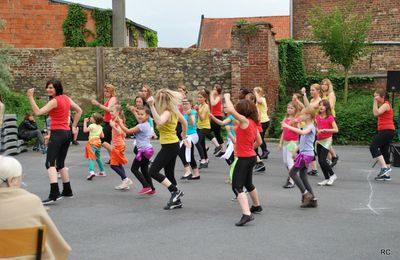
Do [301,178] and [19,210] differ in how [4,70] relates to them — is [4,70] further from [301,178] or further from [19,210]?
[19,210]

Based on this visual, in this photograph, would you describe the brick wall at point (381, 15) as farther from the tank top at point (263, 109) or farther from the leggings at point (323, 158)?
the leggings at point (323, 158)

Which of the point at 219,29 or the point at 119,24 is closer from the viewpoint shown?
the point at 119,24

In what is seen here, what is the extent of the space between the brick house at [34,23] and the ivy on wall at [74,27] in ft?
0.83

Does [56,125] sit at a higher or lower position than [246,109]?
lower

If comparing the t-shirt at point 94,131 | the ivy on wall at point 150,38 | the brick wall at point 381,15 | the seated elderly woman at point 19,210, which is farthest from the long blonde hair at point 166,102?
the ivy on wall at point 150,38

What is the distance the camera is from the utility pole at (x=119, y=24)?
2556 cm

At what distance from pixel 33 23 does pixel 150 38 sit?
9452 mm

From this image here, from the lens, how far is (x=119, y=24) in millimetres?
25625

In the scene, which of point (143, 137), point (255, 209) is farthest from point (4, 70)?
point (255, 209)

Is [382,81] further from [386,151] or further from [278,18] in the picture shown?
[278,18]

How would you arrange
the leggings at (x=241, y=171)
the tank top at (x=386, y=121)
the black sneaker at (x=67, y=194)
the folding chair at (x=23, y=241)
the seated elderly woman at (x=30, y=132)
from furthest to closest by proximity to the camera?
the seated elderly woman at (x=30, y=132)
the tank top at (x=386, y=121)
the black sneaker at (x=67, y=194)
the leggings at (x=241, y=171)
the folding chair at (x=23, y=241)

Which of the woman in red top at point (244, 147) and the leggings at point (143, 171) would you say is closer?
the woman in red top at point (244, 147)

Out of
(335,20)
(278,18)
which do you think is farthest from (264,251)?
(278,18)

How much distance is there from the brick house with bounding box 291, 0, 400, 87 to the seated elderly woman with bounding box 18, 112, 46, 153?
12526mm
